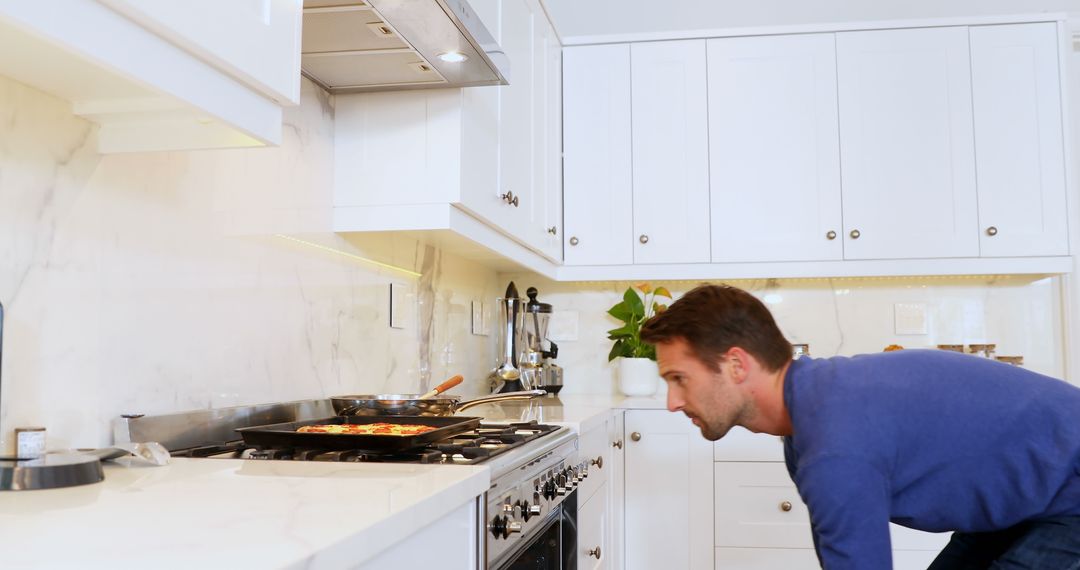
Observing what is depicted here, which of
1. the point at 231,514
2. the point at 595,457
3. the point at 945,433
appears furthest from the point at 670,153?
the point at 231,514

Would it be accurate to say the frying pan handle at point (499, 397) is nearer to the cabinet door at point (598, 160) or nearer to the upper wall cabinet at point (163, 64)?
the upper wall cabinet at point (163, 64)

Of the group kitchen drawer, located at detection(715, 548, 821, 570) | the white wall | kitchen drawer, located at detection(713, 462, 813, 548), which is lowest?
kitchen drawer, located at detection(715, 548, 821, 570)

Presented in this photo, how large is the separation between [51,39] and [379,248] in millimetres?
1586

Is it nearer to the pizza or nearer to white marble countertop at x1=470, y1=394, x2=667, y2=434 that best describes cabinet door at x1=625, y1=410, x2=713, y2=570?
white marble countertop at x1=470, y1=394, x2=667, y2=434

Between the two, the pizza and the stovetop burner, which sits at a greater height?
the pizza

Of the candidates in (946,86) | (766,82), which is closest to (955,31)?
(946,86)

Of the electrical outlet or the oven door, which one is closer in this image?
the oven door

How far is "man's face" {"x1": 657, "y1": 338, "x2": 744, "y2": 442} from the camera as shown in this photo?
1547 mm

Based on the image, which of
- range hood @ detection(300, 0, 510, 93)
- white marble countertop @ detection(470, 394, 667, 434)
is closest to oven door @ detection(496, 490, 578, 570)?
white marble countertop @ detection(470, 394, 667, 434)

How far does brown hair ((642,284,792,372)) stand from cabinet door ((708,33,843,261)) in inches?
78.2

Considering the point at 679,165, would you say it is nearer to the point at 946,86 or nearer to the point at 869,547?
the point at 946,86

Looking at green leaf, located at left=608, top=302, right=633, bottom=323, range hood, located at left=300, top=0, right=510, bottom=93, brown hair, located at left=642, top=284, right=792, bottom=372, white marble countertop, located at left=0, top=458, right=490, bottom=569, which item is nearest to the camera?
white marble countertop, located at left=0, top=458, right=490, bottom=569

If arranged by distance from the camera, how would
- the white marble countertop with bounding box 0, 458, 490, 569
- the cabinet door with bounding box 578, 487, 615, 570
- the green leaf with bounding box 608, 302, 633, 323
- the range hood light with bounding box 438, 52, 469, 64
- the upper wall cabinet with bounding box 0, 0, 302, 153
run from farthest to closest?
the green leaf with bounding box 608, 302, 633, 323 → the cabinet door with bounding box 578, 487, 615, 570 → the range hood light with bounding box 438, 52, 469, 64 → the upper wall cabinet with bounding box 0, 0, 302, 153 → the white marble countertop with bounding box 0, 458, 490, 569

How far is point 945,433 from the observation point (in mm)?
1379
